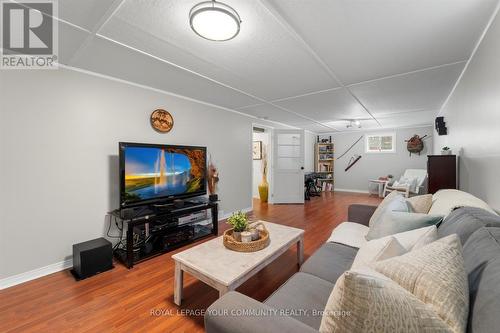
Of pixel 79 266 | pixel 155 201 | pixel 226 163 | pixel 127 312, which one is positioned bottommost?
pixel 127 312

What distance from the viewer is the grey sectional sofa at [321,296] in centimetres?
64

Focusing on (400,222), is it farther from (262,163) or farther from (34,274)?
(262,163)

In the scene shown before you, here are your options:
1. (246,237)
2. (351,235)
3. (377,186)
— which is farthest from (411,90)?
(377,186)

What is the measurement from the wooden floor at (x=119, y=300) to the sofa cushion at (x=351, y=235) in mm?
635

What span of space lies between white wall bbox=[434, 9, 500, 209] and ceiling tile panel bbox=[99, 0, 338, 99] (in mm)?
1261

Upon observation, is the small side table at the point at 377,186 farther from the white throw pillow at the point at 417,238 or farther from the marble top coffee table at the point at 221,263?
the white throw pillow at the point at 417,238

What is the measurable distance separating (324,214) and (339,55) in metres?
3.24

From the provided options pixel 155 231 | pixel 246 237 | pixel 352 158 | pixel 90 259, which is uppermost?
pixel 352 158

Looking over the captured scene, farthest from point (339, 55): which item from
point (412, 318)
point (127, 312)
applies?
point (127, 312)

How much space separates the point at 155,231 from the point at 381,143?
7.11 meters

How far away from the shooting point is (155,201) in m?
2.73

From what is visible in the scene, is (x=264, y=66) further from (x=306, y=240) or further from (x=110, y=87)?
(x=306, y=240)

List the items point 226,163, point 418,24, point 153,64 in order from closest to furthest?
point 418,24, point 153,64, point 226,163

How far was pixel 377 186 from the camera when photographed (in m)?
6.82
